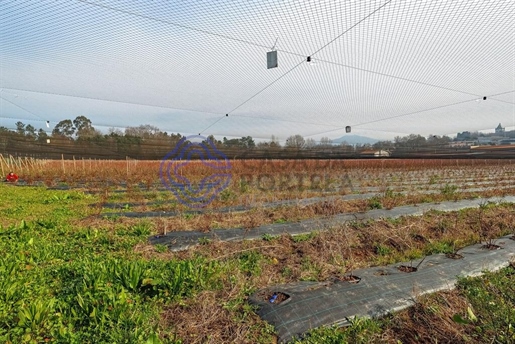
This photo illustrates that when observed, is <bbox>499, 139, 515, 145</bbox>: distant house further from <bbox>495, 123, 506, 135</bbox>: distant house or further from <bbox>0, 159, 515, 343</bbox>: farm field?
<bbox>0, 159, 515, 343</bbox>: farm field

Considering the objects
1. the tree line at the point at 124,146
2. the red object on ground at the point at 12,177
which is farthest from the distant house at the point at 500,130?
the red object on ground at the point at 12,177

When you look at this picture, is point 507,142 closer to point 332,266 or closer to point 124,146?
point 332,266

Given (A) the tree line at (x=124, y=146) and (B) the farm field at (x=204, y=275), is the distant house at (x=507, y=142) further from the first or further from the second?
(B) the farm field at (x=204, y=275)

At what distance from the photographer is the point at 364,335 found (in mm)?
2193

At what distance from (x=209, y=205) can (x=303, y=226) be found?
134 inches

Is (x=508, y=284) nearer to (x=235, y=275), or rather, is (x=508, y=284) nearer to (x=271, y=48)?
(x=235, y=275)

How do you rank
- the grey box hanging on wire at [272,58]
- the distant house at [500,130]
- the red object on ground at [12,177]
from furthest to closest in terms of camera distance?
1. the distant house at [500,130]
2. the red object on ground at [12,177]
3. the grey box hanging on wire at [272,58]

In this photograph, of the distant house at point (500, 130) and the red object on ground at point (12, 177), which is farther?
the distant house at point (500, 130)

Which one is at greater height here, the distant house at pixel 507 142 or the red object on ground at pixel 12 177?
the distant house at pixel 507 142

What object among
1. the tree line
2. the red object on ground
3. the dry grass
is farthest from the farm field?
the tree line

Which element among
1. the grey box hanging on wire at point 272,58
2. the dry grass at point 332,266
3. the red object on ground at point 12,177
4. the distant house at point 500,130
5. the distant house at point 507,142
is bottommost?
the dry grass at point 332,266

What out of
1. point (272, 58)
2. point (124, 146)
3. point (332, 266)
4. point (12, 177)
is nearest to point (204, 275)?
point (332, 266)

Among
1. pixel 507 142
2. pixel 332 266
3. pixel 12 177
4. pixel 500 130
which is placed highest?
pixel 500 130

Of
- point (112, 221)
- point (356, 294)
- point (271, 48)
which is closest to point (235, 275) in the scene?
point (356, 294)
